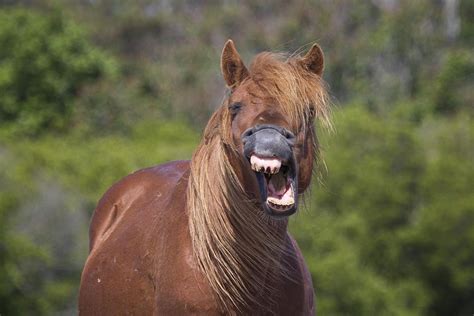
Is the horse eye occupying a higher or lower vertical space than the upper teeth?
higher

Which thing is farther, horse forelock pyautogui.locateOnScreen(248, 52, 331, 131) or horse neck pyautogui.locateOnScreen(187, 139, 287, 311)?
horse neck pyautogui.locateOnScreen(187, 139, 287, 311)

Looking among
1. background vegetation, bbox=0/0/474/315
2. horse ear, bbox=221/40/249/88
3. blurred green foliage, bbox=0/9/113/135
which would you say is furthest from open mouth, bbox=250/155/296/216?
blurred green foliage, bbox=0/9/113/135

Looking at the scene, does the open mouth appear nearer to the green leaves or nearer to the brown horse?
the brown horse

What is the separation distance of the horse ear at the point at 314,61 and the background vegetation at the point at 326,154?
3391 cm

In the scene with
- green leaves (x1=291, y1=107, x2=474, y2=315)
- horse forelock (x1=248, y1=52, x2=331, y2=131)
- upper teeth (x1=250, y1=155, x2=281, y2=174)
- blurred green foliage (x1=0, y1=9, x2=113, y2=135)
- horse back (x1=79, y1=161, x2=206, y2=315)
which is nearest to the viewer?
upper teeth (x1=250, y1=155, x2=281, y2=174)

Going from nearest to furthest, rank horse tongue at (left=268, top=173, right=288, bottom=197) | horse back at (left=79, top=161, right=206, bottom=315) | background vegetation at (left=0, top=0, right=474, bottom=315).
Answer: horse tongue at (left=268, top=173, right=288, bottom=197) < horse back at (left=79, top=161, right=206, bottom=315) < background vegetation at (left=0, top=0, right=474, bottom=315)

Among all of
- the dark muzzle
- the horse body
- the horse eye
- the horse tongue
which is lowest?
the horse body

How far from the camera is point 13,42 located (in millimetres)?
69875

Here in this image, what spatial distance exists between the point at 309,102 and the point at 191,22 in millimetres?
62944

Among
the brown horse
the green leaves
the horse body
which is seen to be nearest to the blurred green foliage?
the green leaves

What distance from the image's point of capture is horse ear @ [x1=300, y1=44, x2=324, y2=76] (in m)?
7.14

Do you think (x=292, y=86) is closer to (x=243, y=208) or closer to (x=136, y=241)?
(x=243, y=208)

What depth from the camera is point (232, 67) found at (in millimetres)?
7066

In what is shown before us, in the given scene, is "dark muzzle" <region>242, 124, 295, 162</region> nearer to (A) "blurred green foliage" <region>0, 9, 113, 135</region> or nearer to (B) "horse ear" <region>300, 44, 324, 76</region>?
(B) "horse ear" <region>300, 44, 324, 76</region>
